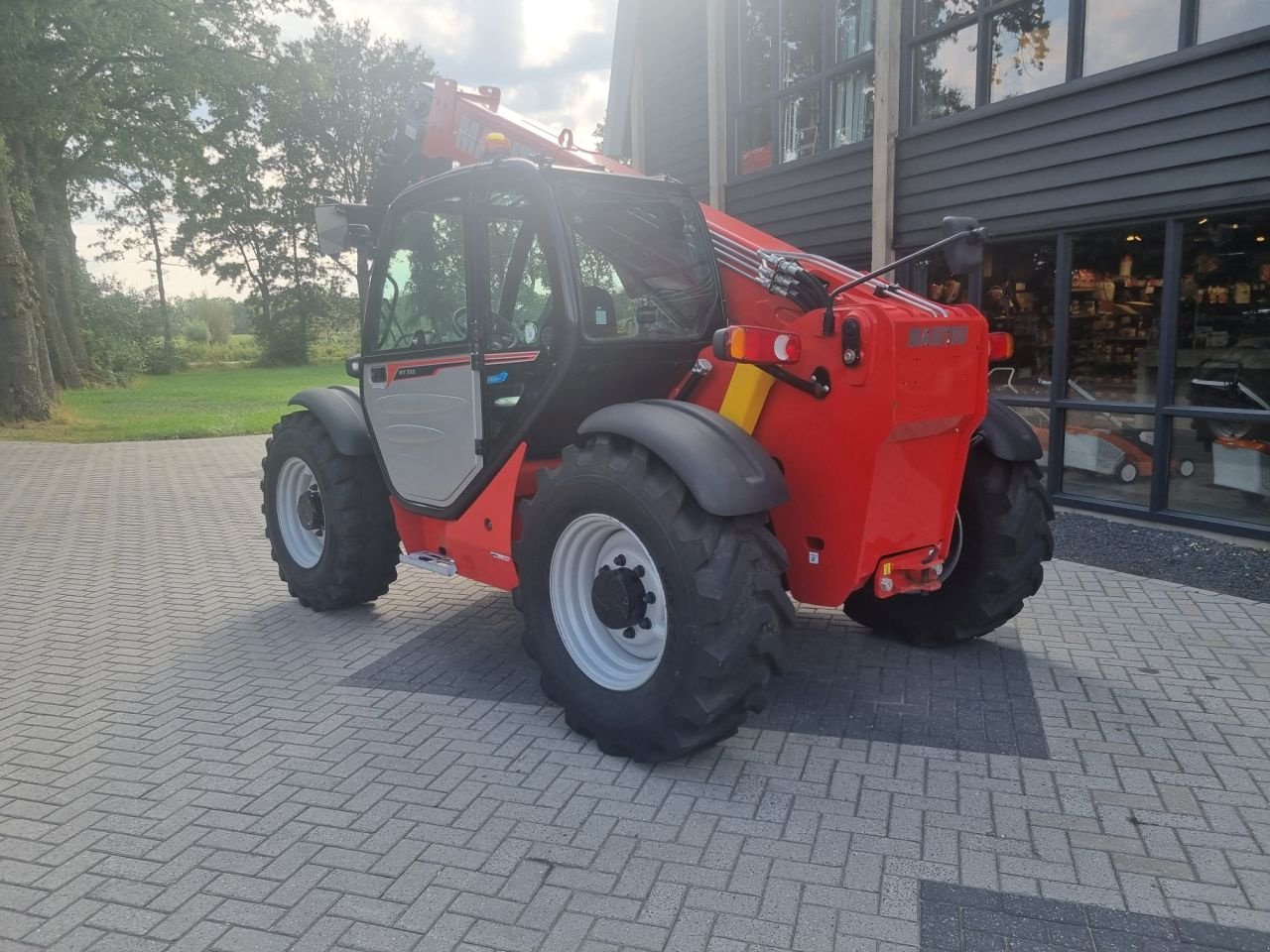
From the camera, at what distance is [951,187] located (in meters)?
8.35

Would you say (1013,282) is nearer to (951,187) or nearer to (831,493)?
(951,187)

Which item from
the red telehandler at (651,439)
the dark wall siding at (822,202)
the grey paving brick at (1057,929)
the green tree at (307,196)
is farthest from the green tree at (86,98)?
the green tree at (307,196)

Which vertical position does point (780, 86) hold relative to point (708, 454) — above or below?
above

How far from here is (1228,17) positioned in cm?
616

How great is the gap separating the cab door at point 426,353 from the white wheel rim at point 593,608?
802 millimetres

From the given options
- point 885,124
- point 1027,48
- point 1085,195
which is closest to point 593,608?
point 1085,195

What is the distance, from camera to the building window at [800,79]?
945 cm

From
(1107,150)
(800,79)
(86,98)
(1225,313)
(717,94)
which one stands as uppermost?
(86,98)

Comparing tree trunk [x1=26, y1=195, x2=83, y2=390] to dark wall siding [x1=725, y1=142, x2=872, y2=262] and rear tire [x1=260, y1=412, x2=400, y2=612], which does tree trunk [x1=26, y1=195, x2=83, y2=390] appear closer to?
dark wall siding [x1=725, y1=142, x2=872, y2=262]

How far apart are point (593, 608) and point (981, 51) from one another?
256 inches

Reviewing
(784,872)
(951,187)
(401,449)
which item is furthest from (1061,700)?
(951,187)

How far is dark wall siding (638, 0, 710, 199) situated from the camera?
39.0 ft

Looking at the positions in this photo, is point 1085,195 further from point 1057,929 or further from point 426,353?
point 1057,929

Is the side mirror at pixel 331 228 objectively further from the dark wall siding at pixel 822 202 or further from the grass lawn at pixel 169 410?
the grass lawn at pixel 169 410
